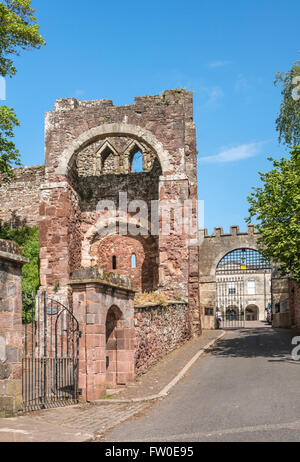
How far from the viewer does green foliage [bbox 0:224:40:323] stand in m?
19.0

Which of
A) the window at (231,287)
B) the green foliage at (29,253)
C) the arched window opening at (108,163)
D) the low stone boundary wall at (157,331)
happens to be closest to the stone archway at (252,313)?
the window at (231,287)

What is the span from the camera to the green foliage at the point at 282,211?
41.0 ft

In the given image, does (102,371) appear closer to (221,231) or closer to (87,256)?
(87,256)

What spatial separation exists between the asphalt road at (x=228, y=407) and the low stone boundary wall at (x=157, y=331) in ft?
3.99

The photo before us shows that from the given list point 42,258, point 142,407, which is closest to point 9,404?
point 142,407

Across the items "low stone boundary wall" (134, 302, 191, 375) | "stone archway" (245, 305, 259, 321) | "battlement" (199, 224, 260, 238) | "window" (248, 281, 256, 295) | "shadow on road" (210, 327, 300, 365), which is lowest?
"stone archway" (245, 305, 259, 321)

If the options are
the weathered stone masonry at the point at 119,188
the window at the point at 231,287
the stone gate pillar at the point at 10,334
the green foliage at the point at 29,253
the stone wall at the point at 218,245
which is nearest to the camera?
the stone gate pillar at the point at 10,334

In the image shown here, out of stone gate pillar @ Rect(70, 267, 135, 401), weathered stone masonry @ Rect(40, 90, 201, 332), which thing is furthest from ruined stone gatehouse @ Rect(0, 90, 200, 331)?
stone gate pillar @ Rect(70, 267, 135, 401)

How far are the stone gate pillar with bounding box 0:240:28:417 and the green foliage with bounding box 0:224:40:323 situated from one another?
10134 millimetres

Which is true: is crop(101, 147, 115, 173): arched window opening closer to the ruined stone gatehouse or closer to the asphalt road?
the ruined stone gatehouse

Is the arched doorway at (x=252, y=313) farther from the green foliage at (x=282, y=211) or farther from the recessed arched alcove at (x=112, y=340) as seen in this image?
the recessed arched alcove at (x=112, y=340)

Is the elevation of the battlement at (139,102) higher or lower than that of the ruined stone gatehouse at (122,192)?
higher

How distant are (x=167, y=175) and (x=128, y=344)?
9038 mm

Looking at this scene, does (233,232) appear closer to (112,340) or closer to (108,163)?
(108,163)
